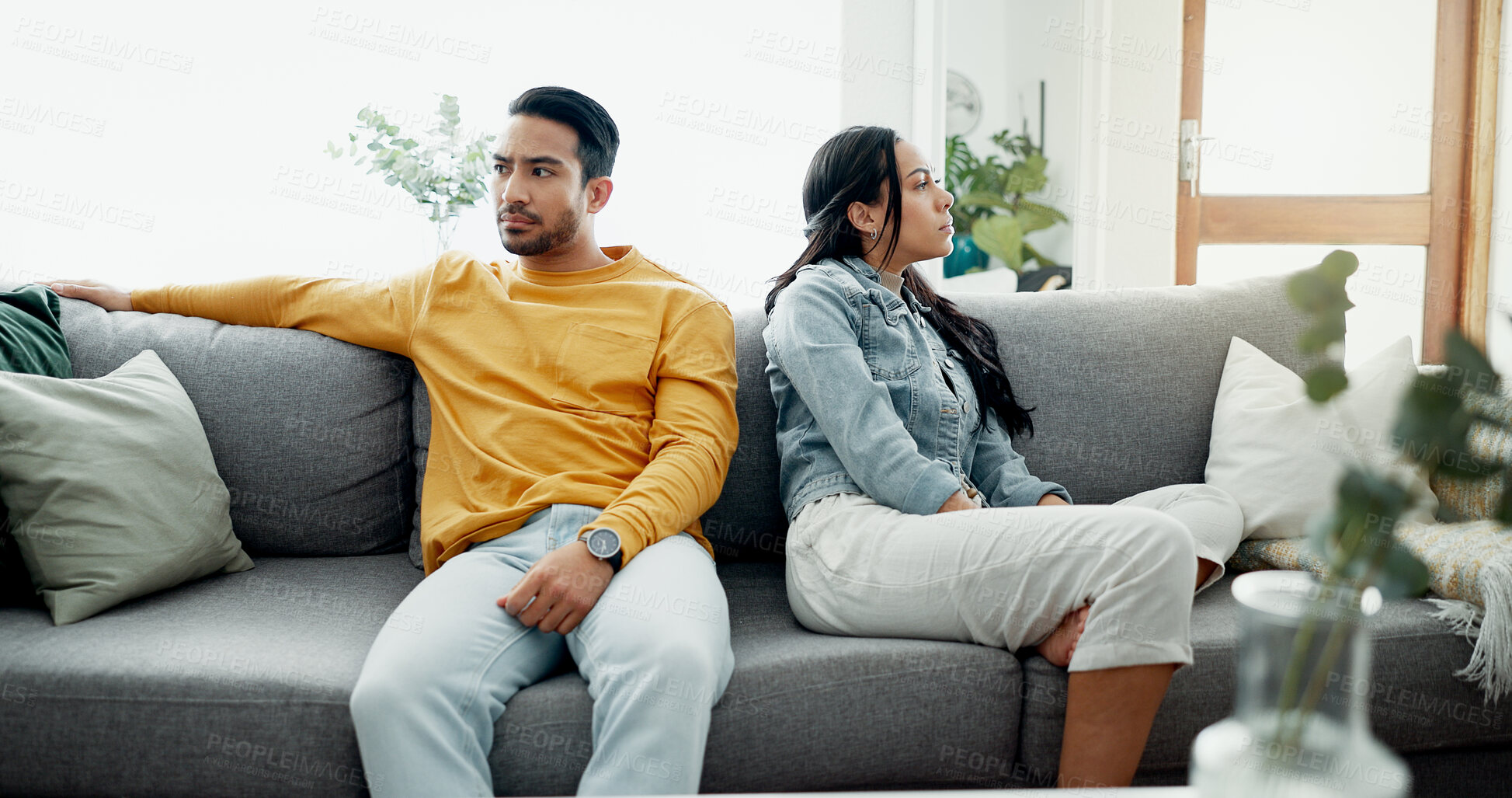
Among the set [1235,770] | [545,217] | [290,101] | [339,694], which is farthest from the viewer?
[290,101]

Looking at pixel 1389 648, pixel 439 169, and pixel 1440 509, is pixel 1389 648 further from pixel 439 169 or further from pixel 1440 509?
pixel 439 169

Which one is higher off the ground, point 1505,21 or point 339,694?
point 1505,21

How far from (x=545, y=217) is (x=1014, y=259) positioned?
202 centimetres

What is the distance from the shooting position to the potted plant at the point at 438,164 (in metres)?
2.26

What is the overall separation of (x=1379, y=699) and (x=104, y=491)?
→ 1.75 meters

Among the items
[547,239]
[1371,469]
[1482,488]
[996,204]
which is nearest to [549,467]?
[547,239]

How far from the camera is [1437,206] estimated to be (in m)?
3.41

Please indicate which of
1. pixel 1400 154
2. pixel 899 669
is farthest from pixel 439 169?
pixel 1400 154

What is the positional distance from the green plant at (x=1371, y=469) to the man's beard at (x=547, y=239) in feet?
4.20

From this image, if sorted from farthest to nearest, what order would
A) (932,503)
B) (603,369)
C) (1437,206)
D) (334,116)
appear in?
(1437,206)
(334,116)
(603,369)
(932,503)

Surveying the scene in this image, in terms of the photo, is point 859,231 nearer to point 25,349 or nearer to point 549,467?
point 549,467

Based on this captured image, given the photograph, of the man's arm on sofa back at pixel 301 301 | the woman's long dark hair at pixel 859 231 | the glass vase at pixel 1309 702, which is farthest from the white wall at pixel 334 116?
the glass vase at pixel 1309 702

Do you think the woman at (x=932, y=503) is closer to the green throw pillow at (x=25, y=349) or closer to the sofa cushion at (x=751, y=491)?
the sofa cushion at (x=751, y=491)

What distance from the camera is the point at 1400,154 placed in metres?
3.44
